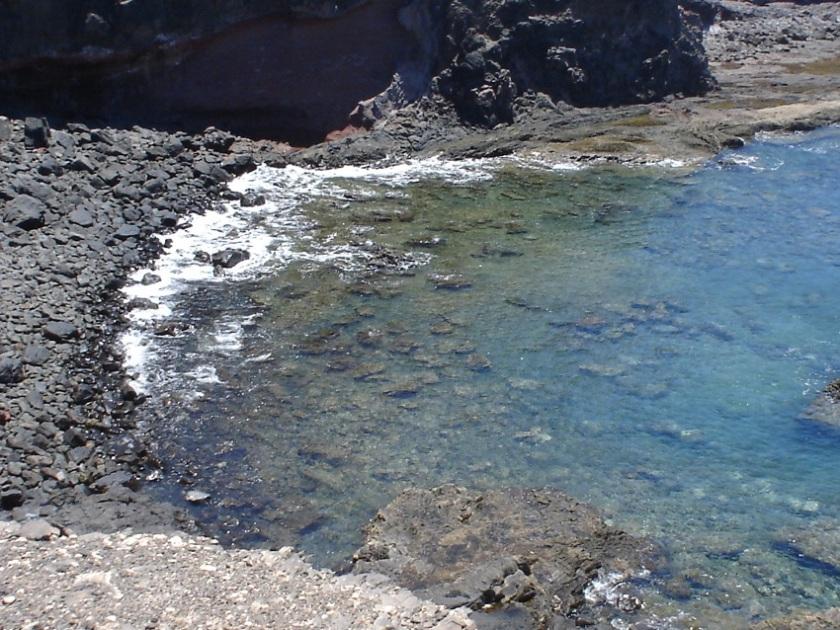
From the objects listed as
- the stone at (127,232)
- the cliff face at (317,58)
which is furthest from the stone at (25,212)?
the cliff face at (317,58)

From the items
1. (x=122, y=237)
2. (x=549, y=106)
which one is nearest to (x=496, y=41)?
(x=549, y=106)

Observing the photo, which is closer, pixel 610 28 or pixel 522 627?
pixel 522 627

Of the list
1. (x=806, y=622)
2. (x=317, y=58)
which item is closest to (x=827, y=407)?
(x=806, y=622)

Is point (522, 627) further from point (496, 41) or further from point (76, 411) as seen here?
point (496, 41)

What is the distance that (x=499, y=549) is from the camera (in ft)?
34.1

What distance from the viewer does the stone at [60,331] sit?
14047mm

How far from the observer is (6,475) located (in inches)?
440

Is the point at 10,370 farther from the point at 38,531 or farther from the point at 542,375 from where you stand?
the point at 542,375

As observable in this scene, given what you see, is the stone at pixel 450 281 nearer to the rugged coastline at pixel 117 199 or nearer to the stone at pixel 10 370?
the rugged coastline at pixel 117 199

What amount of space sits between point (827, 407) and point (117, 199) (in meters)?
12.5

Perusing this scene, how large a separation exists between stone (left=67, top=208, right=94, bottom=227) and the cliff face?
15.4 ft

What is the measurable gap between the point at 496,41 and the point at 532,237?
7.98 m

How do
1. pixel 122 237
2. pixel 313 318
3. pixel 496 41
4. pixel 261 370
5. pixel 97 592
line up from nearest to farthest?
pixel 97 592
pixel 261 370
pixel 313 318
pixel 122 237
pixel 496 41

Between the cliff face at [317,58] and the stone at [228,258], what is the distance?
624 centimetres
